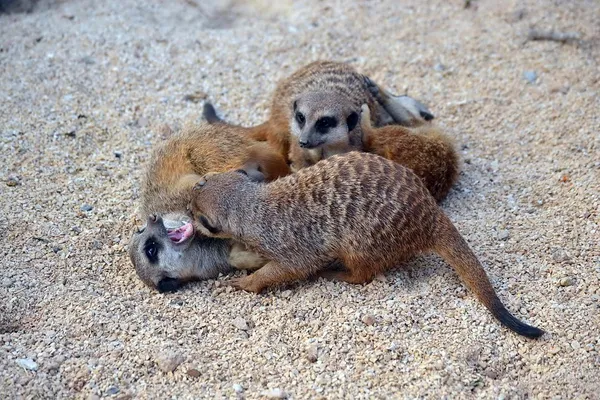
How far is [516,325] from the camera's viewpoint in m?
2.53

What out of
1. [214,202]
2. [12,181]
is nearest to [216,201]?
[214,202]

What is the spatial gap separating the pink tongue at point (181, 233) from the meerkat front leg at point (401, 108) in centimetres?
136

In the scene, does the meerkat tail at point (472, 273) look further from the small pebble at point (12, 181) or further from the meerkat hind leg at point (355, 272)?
the small pebble at point (12, 181)

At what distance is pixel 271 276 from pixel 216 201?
0.36 metres

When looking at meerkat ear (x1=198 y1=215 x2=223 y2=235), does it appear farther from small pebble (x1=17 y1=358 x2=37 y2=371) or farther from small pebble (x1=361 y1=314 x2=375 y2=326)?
small pebble (x1=17 y1=358 x2=37 y2=371)

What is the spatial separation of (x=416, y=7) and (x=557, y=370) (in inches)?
123

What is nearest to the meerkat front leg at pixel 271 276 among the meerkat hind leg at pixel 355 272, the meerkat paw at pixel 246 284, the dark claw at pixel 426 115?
the meerkat paw at pixel 246 284

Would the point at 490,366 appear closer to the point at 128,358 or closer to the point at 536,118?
the point at 128,358

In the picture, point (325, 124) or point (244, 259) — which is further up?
point (325, 124)

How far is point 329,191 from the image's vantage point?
2.81 m

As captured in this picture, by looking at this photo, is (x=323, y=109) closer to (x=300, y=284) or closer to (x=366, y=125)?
(x=366, y=125)

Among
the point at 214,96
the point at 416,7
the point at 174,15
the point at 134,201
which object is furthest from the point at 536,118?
the point at 174,15

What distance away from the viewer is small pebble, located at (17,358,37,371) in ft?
7.91

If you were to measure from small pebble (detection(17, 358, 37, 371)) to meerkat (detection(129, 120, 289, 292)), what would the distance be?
58cm
